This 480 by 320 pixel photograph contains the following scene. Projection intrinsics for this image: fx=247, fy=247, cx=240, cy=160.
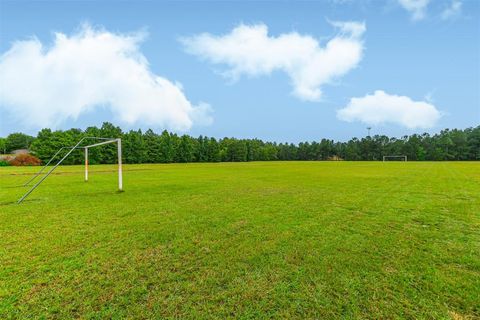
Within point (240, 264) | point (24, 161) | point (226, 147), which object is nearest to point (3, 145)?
point (24, 161)

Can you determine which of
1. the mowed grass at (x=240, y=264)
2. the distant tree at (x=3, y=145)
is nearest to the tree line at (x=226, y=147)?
the distant tree at (x=3, y=145)

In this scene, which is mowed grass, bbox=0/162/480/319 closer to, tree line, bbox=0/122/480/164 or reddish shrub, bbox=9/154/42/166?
reddish shrub, bbox=9/154/42/166

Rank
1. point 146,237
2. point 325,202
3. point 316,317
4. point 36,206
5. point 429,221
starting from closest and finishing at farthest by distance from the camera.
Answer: point 316,317 → point 146,237 → point 429,221 → point 36,206 → point 325,202

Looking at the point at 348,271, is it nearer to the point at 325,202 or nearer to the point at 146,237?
the point at 146,237

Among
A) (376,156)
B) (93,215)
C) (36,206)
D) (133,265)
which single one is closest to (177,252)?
(133,265)

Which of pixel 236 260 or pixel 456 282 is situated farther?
pixel 236 260

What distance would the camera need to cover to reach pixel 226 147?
9719cm

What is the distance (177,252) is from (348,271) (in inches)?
120

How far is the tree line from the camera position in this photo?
62.8 metres

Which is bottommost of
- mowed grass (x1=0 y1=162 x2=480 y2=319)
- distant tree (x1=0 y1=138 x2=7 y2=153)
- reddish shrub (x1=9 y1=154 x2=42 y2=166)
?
mowed grass (x1=0 y1=162 x2=480 y2=319)

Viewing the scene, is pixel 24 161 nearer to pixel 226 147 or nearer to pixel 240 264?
pixel 226 147

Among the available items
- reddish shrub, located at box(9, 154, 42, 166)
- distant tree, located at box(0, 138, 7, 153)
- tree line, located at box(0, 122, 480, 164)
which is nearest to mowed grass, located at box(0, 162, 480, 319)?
reddish shrub, located at box(9, 154, 42, 166)

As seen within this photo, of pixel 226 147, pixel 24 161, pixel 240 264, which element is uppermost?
pixel 226 147

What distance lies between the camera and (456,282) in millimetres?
3598
